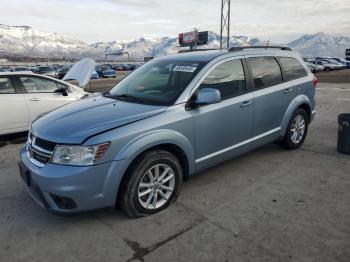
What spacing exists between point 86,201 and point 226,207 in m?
1.53

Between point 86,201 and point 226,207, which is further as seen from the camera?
point 226,207

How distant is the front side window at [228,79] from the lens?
13.5ft

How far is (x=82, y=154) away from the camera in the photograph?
3.12 m

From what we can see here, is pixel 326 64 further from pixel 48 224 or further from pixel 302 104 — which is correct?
pixel 48 224

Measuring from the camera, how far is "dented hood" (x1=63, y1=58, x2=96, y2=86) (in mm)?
7941

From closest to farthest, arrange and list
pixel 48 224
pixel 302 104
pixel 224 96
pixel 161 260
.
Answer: pixel 161 260 < pixel 48 224 < pixel 224 96 < pixel 302 104

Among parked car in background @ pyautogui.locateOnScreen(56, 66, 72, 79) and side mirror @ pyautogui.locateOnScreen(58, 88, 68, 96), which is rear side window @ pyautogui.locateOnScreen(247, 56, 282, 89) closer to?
side mirror @ pyautogui.locateOnScreen(58, 88, 68, 96)

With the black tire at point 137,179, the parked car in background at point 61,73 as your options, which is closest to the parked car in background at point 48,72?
the parked car in background at point 61,73

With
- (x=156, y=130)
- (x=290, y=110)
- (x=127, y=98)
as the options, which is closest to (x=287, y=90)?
(x=290, y=110)

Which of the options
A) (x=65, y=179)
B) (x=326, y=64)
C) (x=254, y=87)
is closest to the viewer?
(x=65, y=179)

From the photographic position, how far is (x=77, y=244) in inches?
Answer: 123

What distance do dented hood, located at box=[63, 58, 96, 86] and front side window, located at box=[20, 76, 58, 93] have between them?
72 centimetres

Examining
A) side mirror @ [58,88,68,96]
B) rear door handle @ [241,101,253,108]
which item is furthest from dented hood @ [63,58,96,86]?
rear door handle @ [241,101,253,108]

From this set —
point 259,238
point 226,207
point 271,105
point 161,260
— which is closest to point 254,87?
point 271,105
